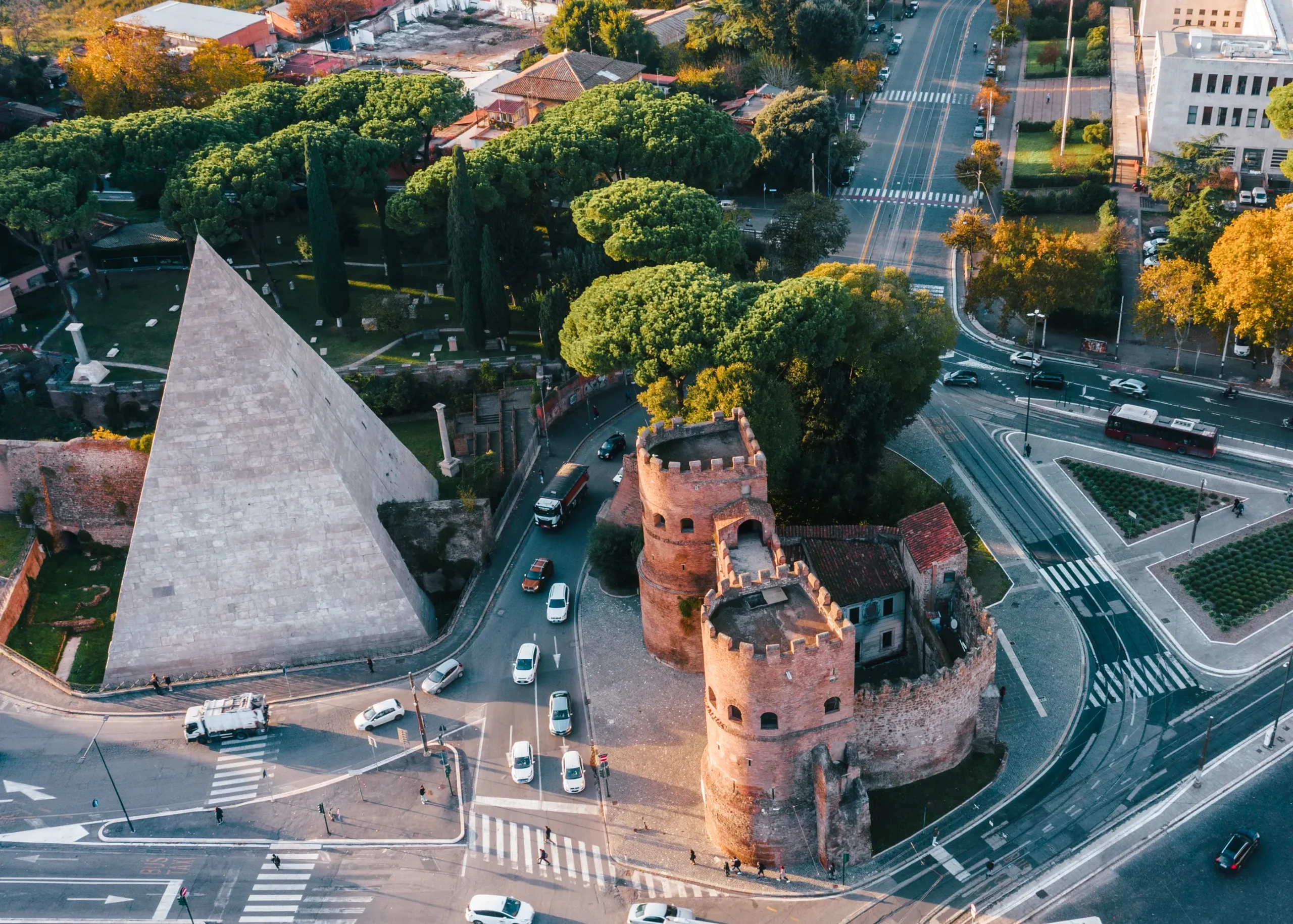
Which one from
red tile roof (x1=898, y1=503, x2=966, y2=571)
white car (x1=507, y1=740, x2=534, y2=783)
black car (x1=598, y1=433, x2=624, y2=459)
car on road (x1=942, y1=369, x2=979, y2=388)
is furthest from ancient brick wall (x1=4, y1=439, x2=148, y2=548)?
car on road (x1=942, y1=369, x2=979, y2=388)

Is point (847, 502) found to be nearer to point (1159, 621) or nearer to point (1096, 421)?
point (1159, 621)

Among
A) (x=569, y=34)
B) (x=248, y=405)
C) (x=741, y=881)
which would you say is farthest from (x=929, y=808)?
(x=569, y=34)

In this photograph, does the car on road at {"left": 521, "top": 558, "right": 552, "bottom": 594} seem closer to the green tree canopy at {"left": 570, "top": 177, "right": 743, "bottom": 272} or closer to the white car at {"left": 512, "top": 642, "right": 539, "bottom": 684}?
the white car at {"left": 512, "top": 642, "right": 539, "bottom": 684}

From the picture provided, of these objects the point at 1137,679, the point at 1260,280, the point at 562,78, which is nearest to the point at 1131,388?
the point at 1260,280

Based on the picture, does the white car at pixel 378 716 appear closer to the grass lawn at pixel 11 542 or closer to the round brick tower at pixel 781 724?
the round brick tower at pixel 781 724

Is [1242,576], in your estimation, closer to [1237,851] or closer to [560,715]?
[1237,851]
